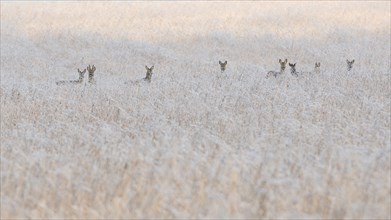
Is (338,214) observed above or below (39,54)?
below

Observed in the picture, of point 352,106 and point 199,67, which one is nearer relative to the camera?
point 352,106

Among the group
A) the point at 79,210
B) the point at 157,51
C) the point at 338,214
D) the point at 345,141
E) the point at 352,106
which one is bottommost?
the point at 79,210

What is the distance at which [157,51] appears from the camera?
22531 mm

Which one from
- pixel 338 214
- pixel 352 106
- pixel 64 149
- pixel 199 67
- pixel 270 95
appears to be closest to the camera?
pixel 338 214

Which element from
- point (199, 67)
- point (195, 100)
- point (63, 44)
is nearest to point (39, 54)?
point (63, 44)

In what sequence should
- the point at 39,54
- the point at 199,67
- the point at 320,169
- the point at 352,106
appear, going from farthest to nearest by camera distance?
the point at 39,54 < the point at 199,67 < the point at 352,106 < the point at 320,169

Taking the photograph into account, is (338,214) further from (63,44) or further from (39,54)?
(63,44)

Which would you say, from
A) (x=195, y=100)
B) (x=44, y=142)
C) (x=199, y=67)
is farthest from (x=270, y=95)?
(x=199, y=67)

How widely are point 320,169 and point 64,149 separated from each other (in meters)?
2.73

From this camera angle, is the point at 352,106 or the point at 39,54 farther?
the point at 39,54

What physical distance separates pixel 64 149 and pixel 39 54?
16605mm

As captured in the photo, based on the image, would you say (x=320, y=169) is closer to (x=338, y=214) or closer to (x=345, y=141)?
(x=338, y=214)

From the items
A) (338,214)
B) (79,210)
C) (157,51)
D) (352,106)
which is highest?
(157,51)

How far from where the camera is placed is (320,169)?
4.86 meters
